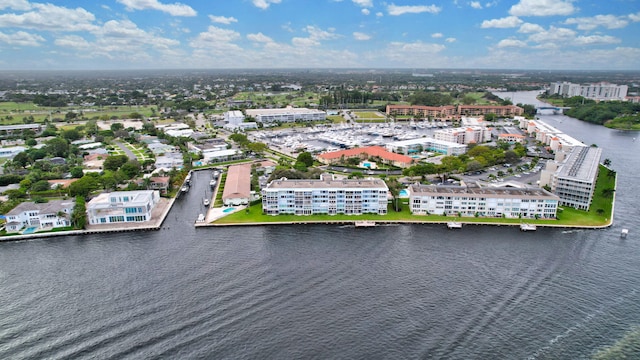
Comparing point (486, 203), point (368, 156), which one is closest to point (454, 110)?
point (368, 156)

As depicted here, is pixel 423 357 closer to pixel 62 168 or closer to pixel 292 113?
pixel 62 168

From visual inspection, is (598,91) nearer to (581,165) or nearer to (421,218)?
(581,165)

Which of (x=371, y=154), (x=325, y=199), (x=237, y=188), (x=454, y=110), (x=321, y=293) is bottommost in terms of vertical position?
(x=321, y=293)

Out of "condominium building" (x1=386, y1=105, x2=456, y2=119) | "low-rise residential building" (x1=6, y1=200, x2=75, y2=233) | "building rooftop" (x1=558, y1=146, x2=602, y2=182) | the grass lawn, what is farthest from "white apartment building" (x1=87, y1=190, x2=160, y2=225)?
"condominium building" (x1=386, y1=105, x2=456, y2=119)

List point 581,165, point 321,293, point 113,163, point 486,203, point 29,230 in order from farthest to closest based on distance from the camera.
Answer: point 113,163 → point 581,165 → point 486,203 → point 29,230 → point 321,293

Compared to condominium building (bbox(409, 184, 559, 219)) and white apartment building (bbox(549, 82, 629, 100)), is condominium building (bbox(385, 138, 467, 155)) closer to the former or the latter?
condominium building (bbox(409, 184, 559, 219))

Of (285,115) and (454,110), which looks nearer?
(285,115)

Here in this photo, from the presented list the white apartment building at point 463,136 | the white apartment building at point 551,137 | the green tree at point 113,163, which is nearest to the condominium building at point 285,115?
the white apartment building at point 463,136

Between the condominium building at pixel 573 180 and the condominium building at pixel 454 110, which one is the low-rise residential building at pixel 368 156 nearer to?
the condominium building at pixel 573 180
